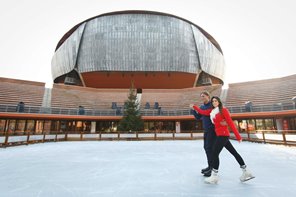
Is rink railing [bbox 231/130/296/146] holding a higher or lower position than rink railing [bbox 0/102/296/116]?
lower

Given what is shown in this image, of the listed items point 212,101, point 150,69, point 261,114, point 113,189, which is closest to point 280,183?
point 212,101

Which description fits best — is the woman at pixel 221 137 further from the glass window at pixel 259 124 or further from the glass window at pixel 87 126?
the glass window at pixel 87 126

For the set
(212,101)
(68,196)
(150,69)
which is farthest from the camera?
(150,69)

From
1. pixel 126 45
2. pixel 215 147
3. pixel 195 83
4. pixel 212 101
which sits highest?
pixel 126 45

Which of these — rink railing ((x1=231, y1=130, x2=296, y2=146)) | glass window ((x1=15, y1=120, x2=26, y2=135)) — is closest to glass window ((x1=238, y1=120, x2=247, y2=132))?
rink railing ((x1=231, y1=130, x2=296, y2=146))

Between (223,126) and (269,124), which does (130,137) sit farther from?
(269,124)

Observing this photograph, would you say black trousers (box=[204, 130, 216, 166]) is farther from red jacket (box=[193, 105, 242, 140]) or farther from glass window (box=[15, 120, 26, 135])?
glass window (box=[15, 120, 26, 135])

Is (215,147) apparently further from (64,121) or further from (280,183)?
(64,121)


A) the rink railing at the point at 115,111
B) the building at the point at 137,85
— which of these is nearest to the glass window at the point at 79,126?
the building at the point at 137,85

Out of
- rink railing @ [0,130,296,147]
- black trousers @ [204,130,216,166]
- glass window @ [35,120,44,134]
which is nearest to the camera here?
black trousers @ [204,130,216,166]

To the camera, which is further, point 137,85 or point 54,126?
point 137,85

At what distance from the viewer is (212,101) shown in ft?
13.6

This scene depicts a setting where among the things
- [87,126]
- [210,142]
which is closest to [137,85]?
[87,126]

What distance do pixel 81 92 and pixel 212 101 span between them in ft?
99.3
